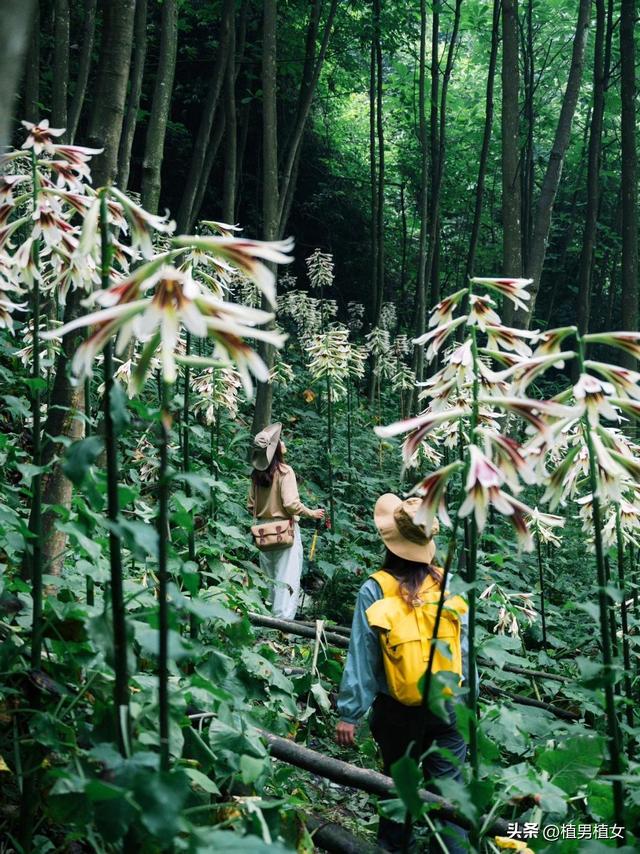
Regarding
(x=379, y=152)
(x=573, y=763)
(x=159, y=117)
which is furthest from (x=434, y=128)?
(x=573, y=763)

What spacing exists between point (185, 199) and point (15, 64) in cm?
874

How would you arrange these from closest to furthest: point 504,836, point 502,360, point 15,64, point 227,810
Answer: point 15,64 → point 502,360 → point 227,810 → point 504,836

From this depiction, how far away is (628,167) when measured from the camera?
995 cm

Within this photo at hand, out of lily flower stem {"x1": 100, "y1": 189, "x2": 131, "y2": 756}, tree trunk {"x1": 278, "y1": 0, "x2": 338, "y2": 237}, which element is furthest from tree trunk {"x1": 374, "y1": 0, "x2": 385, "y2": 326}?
lily flower stem {"x1": 100, "y1": 189, "x2": 131, "y2": 756}

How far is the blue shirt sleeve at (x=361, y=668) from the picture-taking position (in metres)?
3.37

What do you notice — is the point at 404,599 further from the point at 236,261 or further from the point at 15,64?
the point at 15,64

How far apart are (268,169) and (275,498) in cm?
352

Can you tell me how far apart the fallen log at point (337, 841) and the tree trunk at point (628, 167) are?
7.37 metres

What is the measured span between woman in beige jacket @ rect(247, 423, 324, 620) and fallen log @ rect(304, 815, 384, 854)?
3.88 m

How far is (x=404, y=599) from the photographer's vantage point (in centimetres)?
342

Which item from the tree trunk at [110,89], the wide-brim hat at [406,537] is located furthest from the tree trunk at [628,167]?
the tree trunk at [110,89]

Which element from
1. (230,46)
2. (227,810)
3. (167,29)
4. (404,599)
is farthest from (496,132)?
(227,810)

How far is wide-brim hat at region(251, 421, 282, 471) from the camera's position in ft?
22.5

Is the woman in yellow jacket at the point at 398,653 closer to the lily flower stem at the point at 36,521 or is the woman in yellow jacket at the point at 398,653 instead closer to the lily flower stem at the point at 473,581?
the lily flower stem at the point at 473,581
